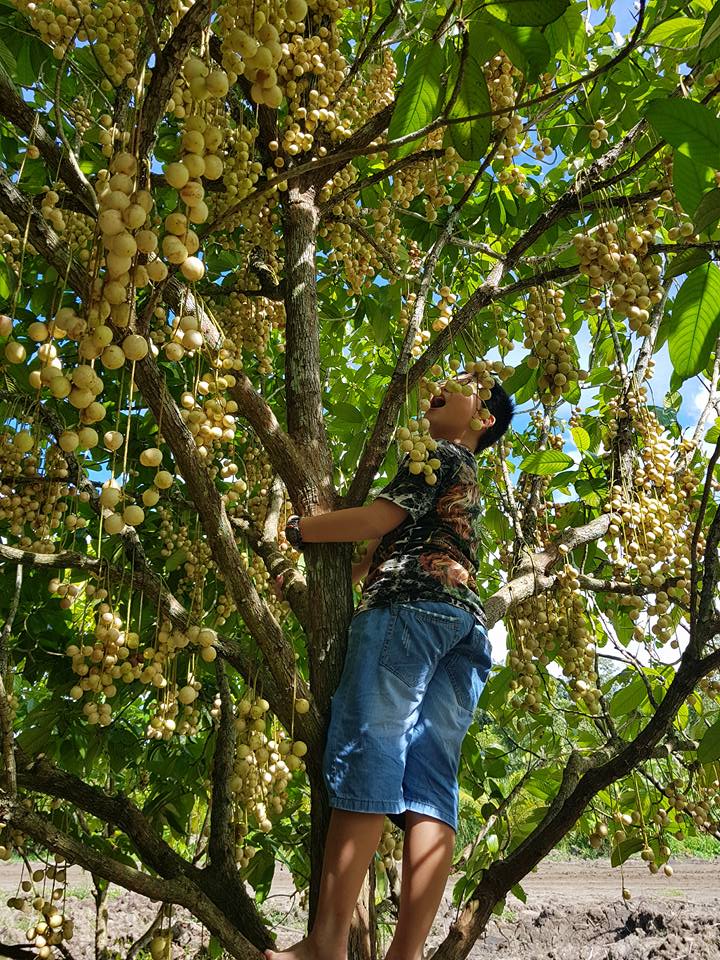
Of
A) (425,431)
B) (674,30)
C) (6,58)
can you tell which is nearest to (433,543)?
(425,431)

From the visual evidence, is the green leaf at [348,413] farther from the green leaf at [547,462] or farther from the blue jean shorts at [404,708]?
the blue jean shorts at [404,708]

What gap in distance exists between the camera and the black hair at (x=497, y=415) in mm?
2172

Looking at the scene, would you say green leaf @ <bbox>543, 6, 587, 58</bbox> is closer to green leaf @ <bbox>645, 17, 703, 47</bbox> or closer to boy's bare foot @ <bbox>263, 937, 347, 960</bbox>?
green leaf @ <bbox>645, 17, 703, 47</bbox>

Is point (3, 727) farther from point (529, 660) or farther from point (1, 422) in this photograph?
point (529, 660)

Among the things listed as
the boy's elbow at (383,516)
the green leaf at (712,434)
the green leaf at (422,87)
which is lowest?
the boy's elbow at (383,516)

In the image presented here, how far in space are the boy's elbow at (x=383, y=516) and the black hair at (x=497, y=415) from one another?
1.86ft

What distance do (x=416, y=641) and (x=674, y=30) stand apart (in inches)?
57.6

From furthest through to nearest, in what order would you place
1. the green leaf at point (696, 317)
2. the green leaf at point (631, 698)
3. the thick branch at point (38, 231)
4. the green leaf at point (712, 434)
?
the green leaf at point (712, 434) → the green leaf at point (631, 698) → the green leaf at point (696, 317) → the thick branch at point (38, 231)

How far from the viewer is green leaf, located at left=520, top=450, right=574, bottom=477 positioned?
7.75ft

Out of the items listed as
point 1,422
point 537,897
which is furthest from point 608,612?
point 537,897

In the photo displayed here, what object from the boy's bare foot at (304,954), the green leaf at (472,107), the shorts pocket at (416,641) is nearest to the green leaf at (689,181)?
the green leaf at (472,107)

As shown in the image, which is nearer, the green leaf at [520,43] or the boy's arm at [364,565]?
the green leaf at [520,43]

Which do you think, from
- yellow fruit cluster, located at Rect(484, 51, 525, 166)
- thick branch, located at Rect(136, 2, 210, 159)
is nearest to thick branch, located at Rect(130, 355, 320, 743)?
thick branch, located at Rect(136, 2, 210, 159)

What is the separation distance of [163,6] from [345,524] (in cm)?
97
